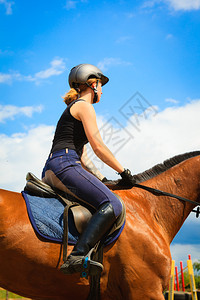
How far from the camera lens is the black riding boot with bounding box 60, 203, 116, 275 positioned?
11.6 feet

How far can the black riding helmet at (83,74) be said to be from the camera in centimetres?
446

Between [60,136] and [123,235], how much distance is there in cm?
158

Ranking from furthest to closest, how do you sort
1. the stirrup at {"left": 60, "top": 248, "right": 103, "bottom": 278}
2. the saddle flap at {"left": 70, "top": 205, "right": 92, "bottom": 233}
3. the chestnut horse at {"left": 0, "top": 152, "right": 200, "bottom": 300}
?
1. the saddle flap at {"left": 70, "top": 205, "right": 92, "bottom": 233}
2. the chestnut horse at {"left": 0, "top": 152, "right": 200, "bottom": 300}
3. the stirrup at {"left": 60, "top": 248, "right": 103, "bottom": 278}

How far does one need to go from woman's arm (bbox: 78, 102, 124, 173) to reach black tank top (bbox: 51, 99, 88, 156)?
0.15m

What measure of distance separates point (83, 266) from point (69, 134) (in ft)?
5.62

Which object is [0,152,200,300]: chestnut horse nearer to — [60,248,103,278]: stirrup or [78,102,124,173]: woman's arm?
[60,248,103,278]: stirrup

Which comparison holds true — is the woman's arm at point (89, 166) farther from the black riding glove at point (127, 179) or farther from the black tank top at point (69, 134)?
the black tank top at point (69, 134)

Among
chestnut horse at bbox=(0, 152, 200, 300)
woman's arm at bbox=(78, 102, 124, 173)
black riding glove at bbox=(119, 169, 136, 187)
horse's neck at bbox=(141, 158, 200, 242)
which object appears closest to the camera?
chestnut horse at bbox=(0, 152, 200, 300)

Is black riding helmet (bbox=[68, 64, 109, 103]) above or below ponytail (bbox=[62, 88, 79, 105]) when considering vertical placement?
above

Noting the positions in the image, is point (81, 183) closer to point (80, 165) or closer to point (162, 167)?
point (80, 165)

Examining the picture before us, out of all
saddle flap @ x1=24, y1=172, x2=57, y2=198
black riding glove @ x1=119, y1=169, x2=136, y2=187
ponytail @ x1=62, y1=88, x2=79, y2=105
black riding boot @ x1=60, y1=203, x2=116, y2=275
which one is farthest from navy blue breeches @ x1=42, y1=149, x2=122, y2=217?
ponytail @ x1=62, y1=88, x2=79, y2=105

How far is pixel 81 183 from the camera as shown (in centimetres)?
387

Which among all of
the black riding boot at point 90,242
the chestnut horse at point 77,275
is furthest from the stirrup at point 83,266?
the chestnut horse at point 77,275

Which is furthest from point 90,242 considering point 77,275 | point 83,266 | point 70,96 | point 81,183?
point 70,96
